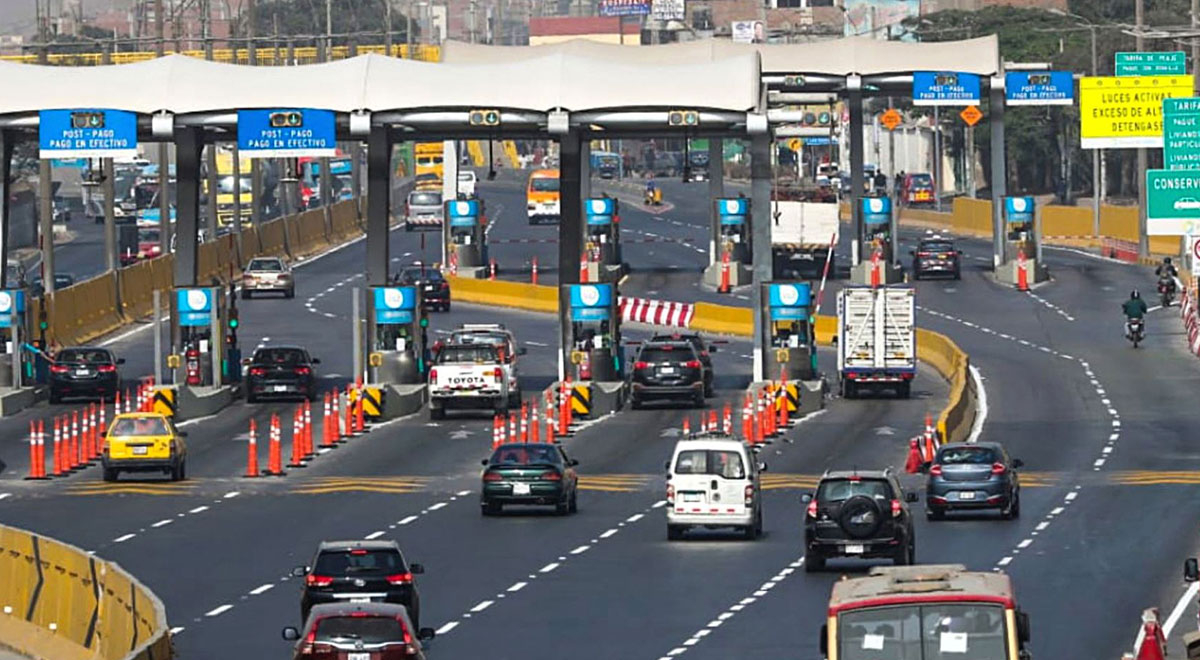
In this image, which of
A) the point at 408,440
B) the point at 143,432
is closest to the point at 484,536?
the point at 143,432

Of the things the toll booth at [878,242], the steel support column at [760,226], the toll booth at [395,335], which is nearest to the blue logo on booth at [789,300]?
the steel support column at [760,226]

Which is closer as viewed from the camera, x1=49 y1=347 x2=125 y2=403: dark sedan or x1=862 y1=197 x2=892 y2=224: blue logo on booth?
x1=49 y1=347 x2=125 y2=403: dark sedan

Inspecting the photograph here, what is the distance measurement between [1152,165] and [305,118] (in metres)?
83.5

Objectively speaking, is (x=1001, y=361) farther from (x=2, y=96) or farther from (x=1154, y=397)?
(x=2, y=96)

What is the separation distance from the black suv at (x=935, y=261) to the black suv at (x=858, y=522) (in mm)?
65629

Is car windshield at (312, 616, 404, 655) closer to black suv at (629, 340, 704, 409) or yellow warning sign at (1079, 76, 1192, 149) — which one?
black suv at (629, 340, 704, 409)

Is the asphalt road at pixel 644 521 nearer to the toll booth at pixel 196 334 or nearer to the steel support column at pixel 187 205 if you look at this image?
the toll booth at pixel 196 334

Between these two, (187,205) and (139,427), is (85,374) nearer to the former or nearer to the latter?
(187,205)

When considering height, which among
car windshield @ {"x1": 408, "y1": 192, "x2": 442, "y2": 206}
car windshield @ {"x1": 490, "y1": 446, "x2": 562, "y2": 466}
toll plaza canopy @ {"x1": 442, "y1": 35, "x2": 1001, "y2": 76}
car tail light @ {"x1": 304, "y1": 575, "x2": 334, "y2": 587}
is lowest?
car windshield @ {"x1": 490, "y1": 446, "x2": 562, "y2": 466}

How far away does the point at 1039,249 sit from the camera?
104m

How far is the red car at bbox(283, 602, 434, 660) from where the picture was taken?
27359 mm

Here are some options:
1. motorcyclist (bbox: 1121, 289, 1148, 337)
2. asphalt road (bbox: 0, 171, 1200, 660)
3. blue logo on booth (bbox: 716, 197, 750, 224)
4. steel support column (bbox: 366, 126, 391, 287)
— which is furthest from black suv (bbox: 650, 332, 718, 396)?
blue logo on booth (bbox: 716, 197, 750, 224)

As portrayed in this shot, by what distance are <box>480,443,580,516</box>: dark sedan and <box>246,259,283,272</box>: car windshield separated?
183 ft

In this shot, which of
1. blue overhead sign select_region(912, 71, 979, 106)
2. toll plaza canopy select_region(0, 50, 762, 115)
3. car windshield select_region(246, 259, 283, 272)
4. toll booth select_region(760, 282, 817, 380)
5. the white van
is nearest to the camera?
the white van
